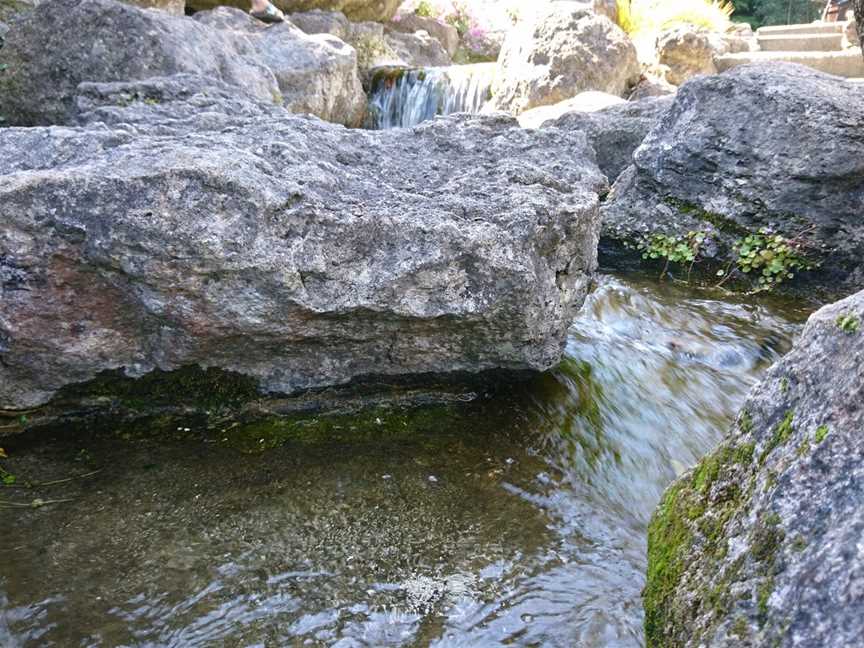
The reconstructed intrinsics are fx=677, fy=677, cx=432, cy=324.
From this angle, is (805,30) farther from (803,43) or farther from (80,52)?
(80,52)

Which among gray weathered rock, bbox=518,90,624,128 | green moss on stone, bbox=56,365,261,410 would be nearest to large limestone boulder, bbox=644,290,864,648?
green moss on stone, bbox=56,365,261,410

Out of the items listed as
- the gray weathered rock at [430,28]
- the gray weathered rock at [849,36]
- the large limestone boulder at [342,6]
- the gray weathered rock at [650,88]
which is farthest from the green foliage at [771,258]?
the gray weathered rock at [430,28]

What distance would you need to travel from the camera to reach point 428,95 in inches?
467

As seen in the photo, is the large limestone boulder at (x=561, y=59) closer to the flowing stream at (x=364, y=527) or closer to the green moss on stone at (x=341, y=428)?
the flowing stream at (x=364, y=527)

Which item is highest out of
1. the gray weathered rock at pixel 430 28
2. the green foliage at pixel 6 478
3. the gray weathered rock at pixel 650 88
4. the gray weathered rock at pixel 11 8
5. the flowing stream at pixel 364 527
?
the gray weathered rock at pixel 430 28

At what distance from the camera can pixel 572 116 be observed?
23.3 feet

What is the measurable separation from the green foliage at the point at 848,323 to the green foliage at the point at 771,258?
3.83m

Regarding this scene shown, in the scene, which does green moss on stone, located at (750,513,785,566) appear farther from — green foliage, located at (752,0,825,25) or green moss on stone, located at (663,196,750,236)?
green foliage, located at (752,0,825,25)

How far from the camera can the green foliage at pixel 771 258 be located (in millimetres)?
5113

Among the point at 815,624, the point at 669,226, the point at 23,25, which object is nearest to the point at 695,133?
the point at 669,226

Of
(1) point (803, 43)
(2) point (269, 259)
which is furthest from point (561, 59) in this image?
(2) point (269, 259)

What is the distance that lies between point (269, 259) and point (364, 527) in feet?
3.63

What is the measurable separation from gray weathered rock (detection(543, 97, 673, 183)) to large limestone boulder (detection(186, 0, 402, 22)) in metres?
8.98

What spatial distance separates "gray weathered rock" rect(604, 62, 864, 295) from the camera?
498cm
